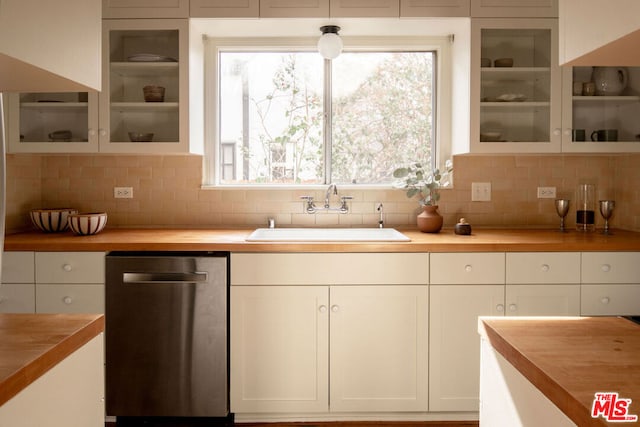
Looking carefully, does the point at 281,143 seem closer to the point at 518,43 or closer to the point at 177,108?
the point at 177,108

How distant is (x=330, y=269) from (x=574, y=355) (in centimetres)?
166

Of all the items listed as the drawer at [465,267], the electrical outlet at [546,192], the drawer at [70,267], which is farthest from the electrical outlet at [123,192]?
the electrical outlet at [546,192]

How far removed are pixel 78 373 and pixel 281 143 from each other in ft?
7.73

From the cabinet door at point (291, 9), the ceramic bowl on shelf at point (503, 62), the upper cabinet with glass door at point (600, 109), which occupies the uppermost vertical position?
the cabinet door at point (291, 9)

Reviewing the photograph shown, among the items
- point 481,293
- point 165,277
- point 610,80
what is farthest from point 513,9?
point 165,277

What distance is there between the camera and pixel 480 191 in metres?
3.31

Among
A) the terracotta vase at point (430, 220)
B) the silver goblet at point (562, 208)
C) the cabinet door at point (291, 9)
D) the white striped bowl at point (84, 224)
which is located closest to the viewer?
the white striped bowl at point (84, 224)

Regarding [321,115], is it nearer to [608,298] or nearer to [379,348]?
[379,348]

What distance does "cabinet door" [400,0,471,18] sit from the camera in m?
2.92

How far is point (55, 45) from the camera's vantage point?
100cm

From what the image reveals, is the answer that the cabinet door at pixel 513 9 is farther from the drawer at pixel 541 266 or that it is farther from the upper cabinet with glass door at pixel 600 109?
the drawer at pixel 541 266

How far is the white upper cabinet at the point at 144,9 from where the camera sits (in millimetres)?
2932

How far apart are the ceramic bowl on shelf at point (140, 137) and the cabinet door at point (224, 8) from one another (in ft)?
2.22

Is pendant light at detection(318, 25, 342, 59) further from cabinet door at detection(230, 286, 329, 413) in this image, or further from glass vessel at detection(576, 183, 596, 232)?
glass vessel at detection(576, 183, 596, 232)
